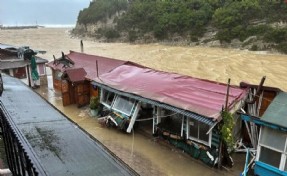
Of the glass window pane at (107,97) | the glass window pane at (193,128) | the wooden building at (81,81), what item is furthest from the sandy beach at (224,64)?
the glass window pane at (193,128)

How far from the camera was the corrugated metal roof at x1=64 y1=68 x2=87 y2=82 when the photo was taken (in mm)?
16859

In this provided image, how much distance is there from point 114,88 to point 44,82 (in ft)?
36.6

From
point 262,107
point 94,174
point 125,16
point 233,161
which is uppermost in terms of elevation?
point 125,16

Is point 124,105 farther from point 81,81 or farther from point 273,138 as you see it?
point 273,138

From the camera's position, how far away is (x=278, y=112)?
8.95 m

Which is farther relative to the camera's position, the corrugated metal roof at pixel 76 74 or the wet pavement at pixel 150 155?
the corrugated metal roof at pixel 76 74

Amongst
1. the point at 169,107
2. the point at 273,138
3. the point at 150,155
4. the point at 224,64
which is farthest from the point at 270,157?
the point at 224,64

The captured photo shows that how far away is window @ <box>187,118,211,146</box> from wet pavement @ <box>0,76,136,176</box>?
6.01 metres

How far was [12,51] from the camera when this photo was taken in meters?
22.7

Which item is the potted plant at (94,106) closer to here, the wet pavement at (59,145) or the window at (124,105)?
the window at (124,105)

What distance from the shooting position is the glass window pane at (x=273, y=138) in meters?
8.33

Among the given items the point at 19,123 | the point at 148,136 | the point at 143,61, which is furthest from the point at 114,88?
the point at 143,61

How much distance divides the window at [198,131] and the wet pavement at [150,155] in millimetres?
883

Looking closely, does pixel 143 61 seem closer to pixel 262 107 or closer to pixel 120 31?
pixel 262 107
